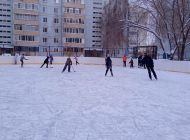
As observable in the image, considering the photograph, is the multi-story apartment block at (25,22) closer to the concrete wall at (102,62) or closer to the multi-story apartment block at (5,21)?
the concrete wall at (102,62)

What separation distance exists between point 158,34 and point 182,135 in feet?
97.7

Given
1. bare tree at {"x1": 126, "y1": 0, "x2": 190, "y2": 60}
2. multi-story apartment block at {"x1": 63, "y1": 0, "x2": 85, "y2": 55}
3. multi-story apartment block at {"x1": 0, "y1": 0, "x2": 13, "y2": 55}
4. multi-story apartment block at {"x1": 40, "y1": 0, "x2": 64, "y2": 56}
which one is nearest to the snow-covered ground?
bare tree at {"x1": 126, "y1": 0, "x2": 190, "y2": 60}

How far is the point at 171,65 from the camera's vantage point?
25.3 m

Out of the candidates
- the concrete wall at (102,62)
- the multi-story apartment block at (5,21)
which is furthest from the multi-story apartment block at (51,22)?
the concrete wall at (102,62)

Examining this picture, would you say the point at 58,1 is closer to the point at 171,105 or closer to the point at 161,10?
the point at 161,10

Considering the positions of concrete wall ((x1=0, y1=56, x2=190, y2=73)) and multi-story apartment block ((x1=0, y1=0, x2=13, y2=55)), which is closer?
concrete wall ((x1=0, y1=56, x2=190, y2=73))

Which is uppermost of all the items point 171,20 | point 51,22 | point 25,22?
point 51,22

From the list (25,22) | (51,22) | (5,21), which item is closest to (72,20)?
(51,22)

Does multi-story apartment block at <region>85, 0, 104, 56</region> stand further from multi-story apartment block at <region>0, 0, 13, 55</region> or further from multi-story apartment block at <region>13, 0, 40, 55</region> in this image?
multi-story apartment block at <region>0, 0, 13, 55</region>

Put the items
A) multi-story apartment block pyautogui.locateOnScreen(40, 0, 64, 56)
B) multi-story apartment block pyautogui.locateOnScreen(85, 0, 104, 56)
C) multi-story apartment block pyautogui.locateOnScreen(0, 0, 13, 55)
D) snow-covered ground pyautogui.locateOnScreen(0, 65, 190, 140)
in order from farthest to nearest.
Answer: multi-story apartment block pyautogui.locateOnScreen(0, 0, 13, 55) < multi-story apartment block pyautogui.locateOnScreen(85, 0, 104, 56) < multi-story apartment block pyautogui.locateOnScreen(40, 0, 64, 56) < snow-covered ground pyautogui.locateOnScreen(0, 65, 190, 140)

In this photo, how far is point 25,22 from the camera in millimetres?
54031

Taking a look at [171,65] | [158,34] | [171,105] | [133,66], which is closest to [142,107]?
[171,105]

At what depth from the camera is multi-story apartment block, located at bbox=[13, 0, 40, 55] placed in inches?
2095

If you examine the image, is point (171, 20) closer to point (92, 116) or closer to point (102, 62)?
point (102, 62)
